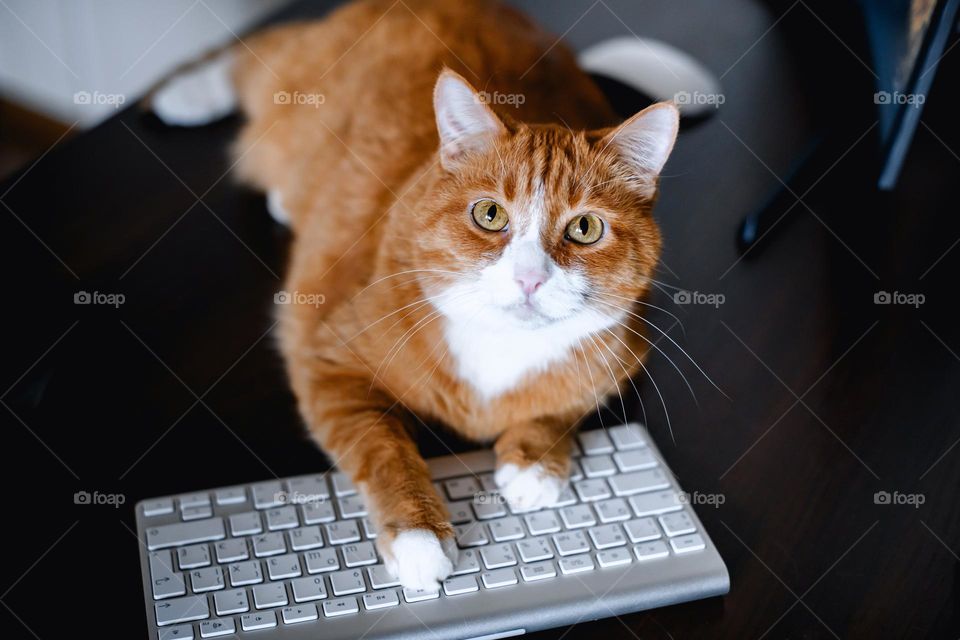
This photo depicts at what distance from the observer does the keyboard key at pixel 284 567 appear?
1310 millimetres

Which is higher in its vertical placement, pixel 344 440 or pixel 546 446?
pixel 344 440

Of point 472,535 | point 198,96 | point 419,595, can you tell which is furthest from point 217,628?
point 198,96

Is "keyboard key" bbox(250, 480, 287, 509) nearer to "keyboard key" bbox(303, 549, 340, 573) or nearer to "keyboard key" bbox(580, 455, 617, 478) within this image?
"keyboard key" bbox(303, 549, 340, 573)

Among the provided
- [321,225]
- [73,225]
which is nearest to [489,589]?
[321,225]

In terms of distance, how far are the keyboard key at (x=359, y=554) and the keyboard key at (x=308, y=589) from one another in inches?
2.3

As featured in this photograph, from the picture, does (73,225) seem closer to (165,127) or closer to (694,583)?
(165,127)

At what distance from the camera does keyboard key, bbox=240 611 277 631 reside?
1.24 m

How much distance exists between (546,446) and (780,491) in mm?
394

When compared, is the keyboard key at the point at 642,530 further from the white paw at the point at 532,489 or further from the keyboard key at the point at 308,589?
the keyboard key at the point at 308,589

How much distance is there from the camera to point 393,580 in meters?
1.33

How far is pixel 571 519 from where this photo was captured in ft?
4.74
